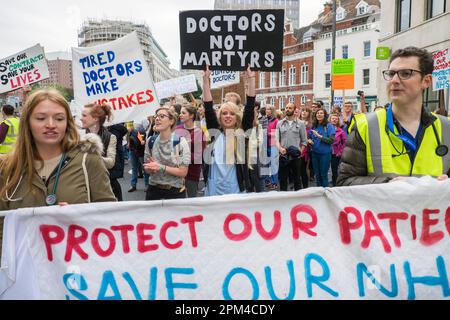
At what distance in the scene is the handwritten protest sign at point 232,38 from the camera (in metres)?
4.04

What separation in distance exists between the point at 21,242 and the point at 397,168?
7.13 ft

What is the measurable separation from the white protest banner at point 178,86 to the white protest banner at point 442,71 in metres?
6.40

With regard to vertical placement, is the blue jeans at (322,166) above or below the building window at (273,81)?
below

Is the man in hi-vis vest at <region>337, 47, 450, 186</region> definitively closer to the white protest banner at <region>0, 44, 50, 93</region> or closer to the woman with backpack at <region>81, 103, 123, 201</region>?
the woman with backpack at <region>81, 103, 123, 201</region>

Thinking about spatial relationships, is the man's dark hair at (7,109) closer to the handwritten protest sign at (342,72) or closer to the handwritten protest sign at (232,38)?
the handwritten protest sign at (232,38)

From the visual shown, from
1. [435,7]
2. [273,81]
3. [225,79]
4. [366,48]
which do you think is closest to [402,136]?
[225,79]

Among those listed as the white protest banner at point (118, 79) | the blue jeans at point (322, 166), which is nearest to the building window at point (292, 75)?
the blue jeans at point (322, 166)

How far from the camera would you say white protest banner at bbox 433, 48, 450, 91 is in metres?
7.41

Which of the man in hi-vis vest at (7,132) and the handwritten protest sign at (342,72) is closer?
the man in hi-vis vest at (7,132)

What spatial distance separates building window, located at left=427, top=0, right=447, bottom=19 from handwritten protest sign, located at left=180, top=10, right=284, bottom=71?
14.5 metres

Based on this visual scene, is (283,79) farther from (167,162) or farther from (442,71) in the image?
(167,162)

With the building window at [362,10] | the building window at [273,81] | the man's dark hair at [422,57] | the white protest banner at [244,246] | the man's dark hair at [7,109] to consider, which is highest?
the building window at [362,10]

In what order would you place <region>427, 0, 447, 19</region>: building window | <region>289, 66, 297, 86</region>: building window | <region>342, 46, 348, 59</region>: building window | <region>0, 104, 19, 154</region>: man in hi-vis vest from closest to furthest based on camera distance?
1. <region>0, 104, 19, 154</region>: man in hi-vis vest
2. <region>427, 0, 447, 19</region>: building window
3. <region>342, 46, 348, 59</region>: building window
4. <region>289, 66, 297, 86</region>: building window

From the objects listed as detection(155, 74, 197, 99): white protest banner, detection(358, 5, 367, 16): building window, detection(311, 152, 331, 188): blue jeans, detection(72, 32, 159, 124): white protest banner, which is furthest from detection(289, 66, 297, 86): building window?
detection(72, 32, 159, 124): white protest banner
